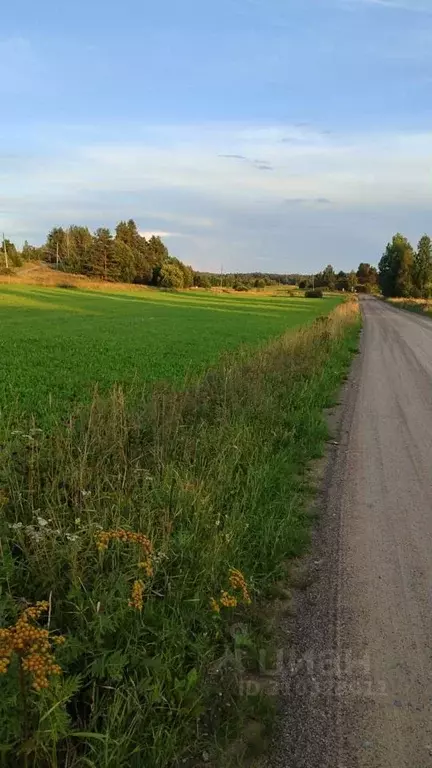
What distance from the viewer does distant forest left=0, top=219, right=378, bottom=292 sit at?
369 feet

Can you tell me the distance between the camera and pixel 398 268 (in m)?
109

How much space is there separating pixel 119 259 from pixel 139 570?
115301mm

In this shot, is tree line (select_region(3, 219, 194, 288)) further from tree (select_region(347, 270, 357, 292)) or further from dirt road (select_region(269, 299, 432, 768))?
dirt road (select_region(269, 299, 432, 768))

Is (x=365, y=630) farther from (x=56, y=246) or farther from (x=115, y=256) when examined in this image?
(x=56, y=246)

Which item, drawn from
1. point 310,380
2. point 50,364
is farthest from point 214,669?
point 50,364

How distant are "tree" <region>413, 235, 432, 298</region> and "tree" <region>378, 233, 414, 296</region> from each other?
4.28ft

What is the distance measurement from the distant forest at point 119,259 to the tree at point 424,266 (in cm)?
4656

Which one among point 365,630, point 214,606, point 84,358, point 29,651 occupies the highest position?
point 29,651

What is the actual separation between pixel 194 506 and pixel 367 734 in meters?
2.28

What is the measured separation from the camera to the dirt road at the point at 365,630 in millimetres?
2844

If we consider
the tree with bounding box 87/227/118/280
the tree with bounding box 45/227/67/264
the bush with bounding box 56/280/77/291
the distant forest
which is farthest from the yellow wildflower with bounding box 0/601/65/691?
the tree with bounding box 45/227/67/264

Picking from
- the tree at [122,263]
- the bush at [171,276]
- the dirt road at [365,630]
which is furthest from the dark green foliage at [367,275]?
the dirt road at [365,630]

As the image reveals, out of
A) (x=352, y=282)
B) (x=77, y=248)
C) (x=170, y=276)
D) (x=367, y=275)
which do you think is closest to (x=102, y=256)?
(x=170, y=276)

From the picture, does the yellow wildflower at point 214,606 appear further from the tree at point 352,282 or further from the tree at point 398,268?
the tree at point 352,282
